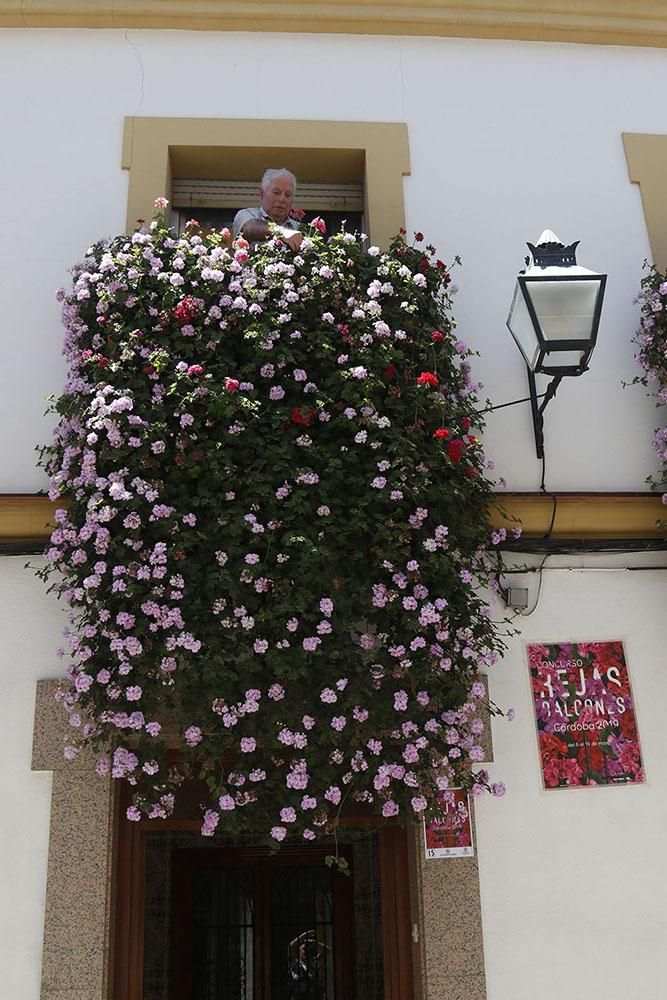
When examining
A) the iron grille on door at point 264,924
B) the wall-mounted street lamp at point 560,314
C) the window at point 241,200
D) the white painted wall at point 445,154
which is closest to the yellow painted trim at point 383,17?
the white painted wall at point 445,154

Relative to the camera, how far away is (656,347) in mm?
5250

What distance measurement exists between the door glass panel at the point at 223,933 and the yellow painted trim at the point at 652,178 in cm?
532

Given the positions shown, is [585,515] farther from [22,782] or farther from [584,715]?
[22,782]

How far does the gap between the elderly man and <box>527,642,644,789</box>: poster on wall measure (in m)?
2.48

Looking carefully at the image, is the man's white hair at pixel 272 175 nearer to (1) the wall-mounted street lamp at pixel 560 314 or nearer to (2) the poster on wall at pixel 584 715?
(1) the wall-mounted street lamp at pixel 560 314

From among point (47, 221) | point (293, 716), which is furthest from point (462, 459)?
point (47, 221)

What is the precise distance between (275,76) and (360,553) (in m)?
3.11

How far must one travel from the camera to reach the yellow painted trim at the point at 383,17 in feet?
19.2

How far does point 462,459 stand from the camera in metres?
4.61

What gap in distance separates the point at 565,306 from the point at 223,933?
17.9 ft

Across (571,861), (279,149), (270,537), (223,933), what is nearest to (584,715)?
(571,861)

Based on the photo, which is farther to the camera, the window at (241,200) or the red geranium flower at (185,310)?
the window at (241,200)

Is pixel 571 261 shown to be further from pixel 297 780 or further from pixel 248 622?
pixel 297 780

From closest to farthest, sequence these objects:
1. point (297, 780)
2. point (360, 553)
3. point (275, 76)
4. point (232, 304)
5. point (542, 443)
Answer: point (297, 780) → point (360, 553) → point (232, 304) → point (542, 443) → point (275, 76)
